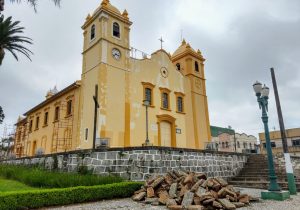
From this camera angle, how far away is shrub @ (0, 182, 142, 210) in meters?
7.35

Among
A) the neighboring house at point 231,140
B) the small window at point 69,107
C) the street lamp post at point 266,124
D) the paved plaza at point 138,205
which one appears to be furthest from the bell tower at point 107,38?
the neighboring house at point 231,140

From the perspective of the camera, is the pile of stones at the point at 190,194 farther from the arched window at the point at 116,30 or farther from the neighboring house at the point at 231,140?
the neighboring house at the point at 231,140

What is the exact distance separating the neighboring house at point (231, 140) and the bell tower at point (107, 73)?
26.3m

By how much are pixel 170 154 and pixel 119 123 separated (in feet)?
22.5

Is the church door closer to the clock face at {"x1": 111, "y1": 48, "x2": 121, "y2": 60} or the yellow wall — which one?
the clock face at {"x1": 111, "y1": 48, "x2": 121, "y2": 60}

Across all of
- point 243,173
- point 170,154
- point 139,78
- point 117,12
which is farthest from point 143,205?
point 117,12

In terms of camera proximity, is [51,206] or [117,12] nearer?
[51,206]

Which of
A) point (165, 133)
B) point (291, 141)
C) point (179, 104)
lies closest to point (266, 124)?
point (165, 133)

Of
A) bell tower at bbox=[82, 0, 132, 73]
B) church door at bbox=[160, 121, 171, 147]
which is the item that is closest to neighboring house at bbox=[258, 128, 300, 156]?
church door at bbox=[160, 121, 171, 147]

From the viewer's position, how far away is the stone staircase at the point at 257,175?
12645 mm

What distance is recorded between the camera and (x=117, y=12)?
2067 cm

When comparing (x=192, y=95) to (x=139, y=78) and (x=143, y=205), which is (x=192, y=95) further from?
(x=143, y=205)

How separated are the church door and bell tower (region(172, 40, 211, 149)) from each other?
2.31 m

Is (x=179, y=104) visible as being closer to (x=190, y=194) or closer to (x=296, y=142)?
(x=190, y=194)
